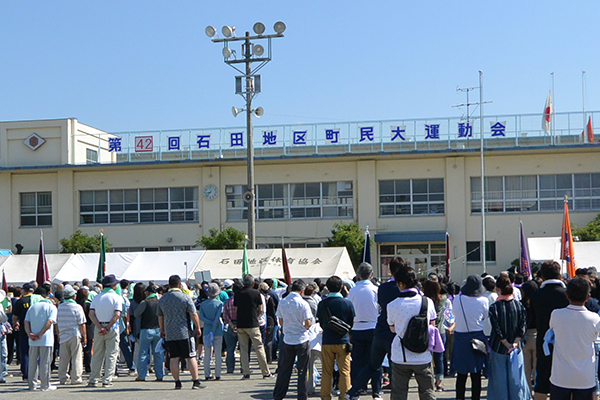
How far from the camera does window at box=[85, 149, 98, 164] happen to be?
4203 centimetres

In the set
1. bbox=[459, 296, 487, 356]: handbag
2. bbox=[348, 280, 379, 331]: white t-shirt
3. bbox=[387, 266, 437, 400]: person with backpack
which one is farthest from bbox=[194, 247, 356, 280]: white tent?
bbox=[387, 266, 437, 400]: person with backpack

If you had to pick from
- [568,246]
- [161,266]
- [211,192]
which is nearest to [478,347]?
[568,246]

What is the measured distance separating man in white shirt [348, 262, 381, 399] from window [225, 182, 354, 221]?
27.7 metres

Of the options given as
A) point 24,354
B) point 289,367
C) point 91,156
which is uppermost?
point 91,156

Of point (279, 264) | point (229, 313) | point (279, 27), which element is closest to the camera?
point (229, 313)

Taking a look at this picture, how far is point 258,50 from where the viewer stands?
27422 mm

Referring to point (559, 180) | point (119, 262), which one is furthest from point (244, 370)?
point (559, 180)

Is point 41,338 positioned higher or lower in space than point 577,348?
lower

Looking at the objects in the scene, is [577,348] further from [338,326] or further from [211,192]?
[211,192]

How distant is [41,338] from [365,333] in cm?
566

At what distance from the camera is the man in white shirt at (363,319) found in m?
10.2

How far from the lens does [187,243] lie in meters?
39.0

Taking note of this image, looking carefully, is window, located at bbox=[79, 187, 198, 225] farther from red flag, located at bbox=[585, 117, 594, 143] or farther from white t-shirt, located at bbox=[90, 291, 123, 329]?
white t-shirt, located at bbox=[90, 291, 123, 329]

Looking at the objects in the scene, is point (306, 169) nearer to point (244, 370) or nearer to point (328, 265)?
point (328, 265)
